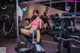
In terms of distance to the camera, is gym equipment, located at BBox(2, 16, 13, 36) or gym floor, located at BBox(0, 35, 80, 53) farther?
gym equipment, located at BBox(2, 16, 13, 36)

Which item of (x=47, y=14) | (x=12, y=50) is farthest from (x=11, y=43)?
(x=47, y=14)

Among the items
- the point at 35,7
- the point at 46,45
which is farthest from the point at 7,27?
the point at 46,45

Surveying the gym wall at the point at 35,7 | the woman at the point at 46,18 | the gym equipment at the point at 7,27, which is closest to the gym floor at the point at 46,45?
the gym equipment at the point at 7,27

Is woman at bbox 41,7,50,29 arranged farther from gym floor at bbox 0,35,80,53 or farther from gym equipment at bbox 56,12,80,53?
gym equipment at bbox 56,12,80,53

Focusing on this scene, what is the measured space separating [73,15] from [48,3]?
2.88m

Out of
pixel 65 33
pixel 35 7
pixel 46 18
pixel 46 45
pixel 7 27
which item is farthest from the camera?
pixel 7 27

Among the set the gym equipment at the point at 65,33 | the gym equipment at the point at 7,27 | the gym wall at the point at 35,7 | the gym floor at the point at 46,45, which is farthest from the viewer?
the gym equipment at the point at 7,27

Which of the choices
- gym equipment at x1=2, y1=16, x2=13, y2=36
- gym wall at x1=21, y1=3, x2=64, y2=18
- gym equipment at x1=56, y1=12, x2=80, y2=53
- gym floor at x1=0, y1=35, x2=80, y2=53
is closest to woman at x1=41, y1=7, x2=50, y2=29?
gym wall at x1=21, y1=3, x2=64, y2=18

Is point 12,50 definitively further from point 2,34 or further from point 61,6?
point 61,6

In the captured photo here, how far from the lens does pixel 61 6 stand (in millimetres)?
7965

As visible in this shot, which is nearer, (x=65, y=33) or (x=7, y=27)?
(x=65, y=33)

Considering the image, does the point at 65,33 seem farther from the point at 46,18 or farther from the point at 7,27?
the point at 7,27

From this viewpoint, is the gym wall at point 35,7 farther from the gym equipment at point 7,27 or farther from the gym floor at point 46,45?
the gym floor at point 46,45

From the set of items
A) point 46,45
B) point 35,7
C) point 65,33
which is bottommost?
point 46,45
